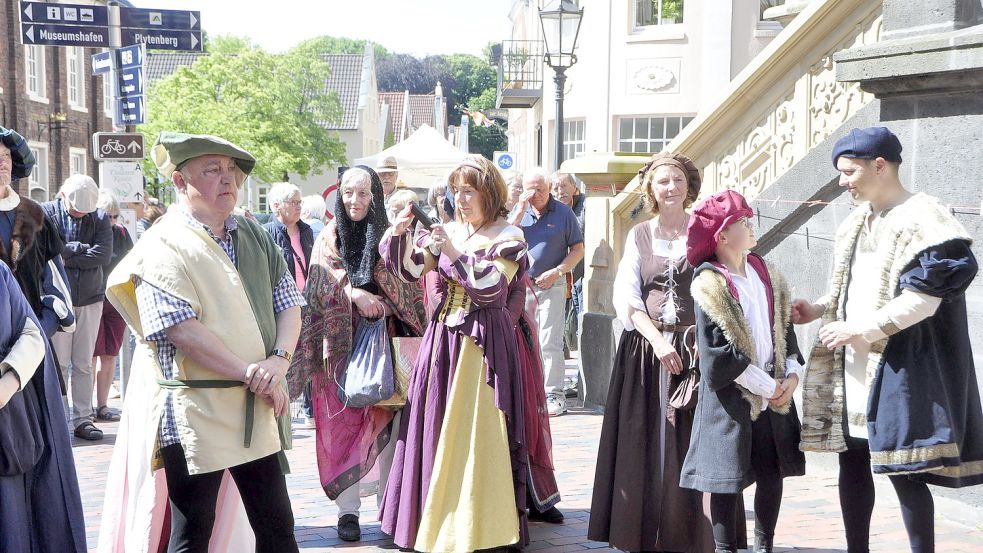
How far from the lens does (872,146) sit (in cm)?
427

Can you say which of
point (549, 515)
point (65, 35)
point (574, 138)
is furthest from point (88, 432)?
point (574, 138)

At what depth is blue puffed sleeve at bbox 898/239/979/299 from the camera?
404 centimetres

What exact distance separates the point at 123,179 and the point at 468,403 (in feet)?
31.6

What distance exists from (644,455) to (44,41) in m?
12.5

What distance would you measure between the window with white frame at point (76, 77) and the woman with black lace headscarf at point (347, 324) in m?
29.0

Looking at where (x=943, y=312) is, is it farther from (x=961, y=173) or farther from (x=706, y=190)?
(x=706, y=190)

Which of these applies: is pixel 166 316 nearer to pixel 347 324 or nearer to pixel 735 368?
pixel 347 324

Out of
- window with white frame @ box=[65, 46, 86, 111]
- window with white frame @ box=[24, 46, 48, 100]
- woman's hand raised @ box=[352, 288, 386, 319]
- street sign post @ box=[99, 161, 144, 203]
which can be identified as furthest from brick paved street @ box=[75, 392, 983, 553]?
window with white frame @ box=[65, 46, 86, 111]

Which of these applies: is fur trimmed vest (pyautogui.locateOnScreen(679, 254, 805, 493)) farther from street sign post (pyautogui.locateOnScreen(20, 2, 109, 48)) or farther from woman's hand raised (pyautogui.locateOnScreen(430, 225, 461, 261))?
street sign post (pyautogui.locateOnScreen(20, 2, 109, 48))

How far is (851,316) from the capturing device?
4.42 m

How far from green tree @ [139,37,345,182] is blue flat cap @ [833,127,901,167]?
1370 inches

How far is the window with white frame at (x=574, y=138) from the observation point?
24.7 metres

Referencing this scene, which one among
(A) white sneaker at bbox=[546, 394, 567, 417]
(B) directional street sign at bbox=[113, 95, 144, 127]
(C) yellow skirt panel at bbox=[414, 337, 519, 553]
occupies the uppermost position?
(B) directional street sign at bbox=[113, 95, 144, 127]

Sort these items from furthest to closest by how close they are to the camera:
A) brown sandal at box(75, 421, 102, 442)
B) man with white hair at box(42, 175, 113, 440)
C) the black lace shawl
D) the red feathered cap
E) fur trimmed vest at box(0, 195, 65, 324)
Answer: man with white hair at box(42, 175, 113, 440)
brown sandal at box(75, 421, 102, 442)
fur trimmed vest at box(0, 195, 65, 324)
the black lace shawl
the red feathered cap
